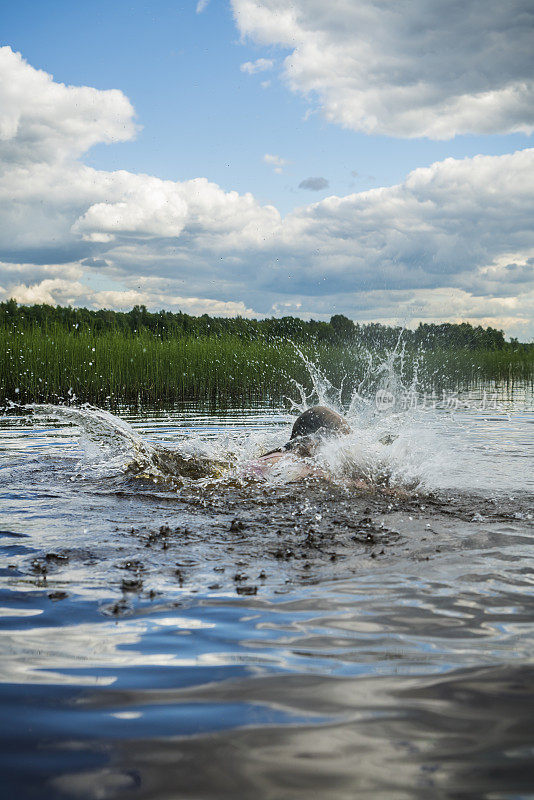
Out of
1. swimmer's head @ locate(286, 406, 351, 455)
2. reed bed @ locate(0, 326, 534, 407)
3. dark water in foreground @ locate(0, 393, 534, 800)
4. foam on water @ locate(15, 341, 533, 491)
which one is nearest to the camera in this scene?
dark water in foreground @ locate(0, 393, 534, 800)

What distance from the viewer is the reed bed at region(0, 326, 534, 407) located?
46.7 ft

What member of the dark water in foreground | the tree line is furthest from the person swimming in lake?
the tree line

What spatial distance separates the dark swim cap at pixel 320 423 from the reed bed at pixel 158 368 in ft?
29.6

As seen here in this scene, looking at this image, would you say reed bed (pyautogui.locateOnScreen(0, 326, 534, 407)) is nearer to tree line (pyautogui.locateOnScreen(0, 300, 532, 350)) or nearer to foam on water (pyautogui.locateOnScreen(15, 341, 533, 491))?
tree line (pyautogui.locateOnScreen(0, 300, 532, 350))

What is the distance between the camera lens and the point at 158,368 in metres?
16.4

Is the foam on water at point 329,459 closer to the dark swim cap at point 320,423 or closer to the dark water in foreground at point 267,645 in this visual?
the dark swim cap at point 320,423

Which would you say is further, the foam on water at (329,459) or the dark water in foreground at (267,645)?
the foam on water at (329,459)

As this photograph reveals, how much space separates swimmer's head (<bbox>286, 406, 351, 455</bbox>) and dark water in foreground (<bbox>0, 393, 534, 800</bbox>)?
3.25 feet

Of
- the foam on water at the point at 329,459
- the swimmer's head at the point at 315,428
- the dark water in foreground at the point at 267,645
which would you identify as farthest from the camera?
the swimmer's head at the point at 315,428

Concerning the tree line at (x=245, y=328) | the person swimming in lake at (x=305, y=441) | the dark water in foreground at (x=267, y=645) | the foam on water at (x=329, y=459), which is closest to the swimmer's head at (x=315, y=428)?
the person swimming in lake at (x=305, y=441)

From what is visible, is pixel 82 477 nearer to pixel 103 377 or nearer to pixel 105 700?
pixel 105 700

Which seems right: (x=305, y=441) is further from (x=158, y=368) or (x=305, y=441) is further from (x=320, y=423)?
(x=158, y=368)

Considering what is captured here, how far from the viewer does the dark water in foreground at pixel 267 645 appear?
5.62 ft

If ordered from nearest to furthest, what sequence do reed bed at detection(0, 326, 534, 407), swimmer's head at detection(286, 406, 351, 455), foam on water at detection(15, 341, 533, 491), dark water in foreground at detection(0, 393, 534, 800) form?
1. dark water in foreground at detection(0, 393, 534, 800)
2. foam on water at detection(15, 341, 533, 491)
3. swimmer's head at detection(286, 406, 351, 455)
4. reed bed at detection(0, 326, 534, 407)
